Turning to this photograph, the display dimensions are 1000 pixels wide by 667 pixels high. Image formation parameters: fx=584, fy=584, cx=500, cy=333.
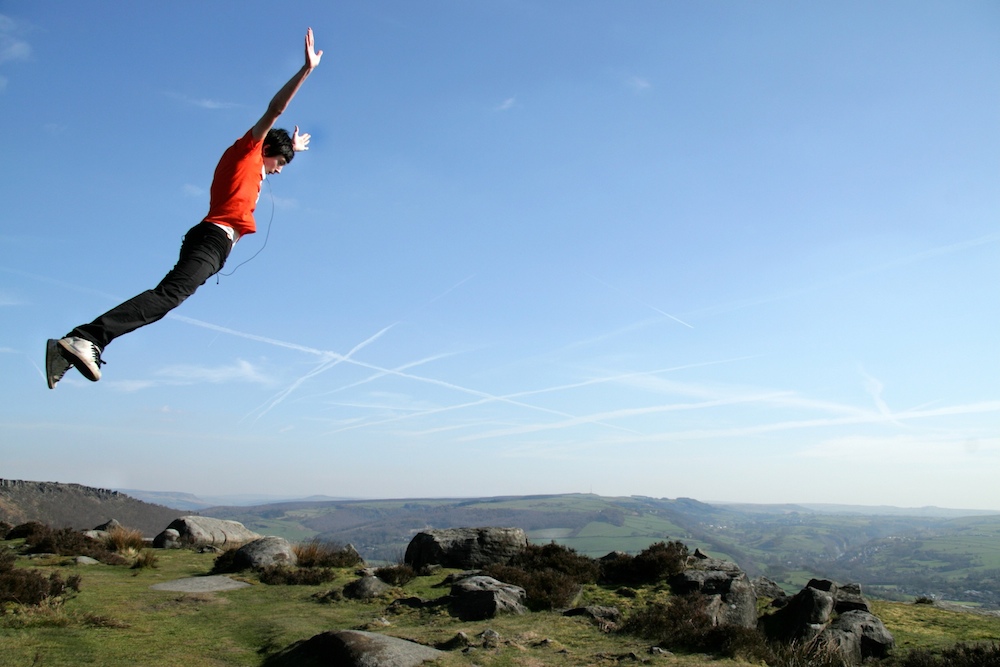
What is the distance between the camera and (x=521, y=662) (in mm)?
7051

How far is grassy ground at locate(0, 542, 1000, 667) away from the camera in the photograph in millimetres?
7090

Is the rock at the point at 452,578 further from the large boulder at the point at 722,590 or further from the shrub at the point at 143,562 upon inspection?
the shrub at the point at 143,562

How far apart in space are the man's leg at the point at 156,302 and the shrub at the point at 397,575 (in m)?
9.51

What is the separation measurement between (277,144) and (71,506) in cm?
5840

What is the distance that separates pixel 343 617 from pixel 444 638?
9.72ft

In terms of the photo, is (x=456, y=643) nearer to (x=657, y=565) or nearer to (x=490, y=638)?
(x=490, y=638)

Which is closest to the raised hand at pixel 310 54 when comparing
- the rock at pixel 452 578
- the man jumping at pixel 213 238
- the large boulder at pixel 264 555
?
the man jumping at pixel 213 238

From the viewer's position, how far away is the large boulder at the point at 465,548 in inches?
605

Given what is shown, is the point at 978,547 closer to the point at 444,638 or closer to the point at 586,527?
the point at 586,527

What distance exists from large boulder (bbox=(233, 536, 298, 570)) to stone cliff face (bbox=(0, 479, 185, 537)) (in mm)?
35026

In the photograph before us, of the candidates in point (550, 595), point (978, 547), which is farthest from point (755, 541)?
point (550, 595)

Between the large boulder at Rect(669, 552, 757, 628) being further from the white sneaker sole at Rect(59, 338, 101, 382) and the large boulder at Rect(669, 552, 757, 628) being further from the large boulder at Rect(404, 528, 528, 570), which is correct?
the white sneaker sole at Rect(59, 338, 101, 382)

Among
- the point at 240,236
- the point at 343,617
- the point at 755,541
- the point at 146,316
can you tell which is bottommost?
the point at 755,541

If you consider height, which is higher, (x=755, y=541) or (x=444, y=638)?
(x=444, y=638)
